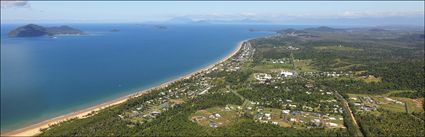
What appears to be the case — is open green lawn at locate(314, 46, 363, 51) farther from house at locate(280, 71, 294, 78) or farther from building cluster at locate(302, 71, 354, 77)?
house at locate(280, 71, 294, 78)

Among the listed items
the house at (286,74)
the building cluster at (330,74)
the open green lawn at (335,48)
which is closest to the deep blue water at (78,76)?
the house at (286,74)

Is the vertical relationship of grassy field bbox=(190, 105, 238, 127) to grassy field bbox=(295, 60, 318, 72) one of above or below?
below

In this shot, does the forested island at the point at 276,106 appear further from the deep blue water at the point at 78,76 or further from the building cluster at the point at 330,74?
the deep blue water at the point at 78,76

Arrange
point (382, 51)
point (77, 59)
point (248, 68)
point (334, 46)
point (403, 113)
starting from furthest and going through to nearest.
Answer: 1. point (334, 46)
2. point (382, 51)
3. point (77, 59)
4. point (248, 68)
5. point (403, 113)

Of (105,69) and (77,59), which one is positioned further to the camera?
(77,59)

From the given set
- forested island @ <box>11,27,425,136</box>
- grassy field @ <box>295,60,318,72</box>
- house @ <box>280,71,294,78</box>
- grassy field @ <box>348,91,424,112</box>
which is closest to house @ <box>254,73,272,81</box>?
forested island @ <box>11,27,425,136</box>

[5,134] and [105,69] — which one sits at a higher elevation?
[105,69]

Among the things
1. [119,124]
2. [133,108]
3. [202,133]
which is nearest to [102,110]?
[133,108]

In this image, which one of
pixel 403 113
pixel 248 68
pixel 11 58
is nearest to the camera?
pixel 403 113

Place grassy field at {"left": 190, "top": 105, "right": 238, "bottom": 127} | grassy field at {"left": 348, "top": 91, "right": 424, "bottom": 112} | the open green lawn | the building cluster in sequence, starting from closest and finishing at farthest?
grassy field at {"left": 190, "top": 105, "right": 238, "bottom": 127} < grassy field at {"left": 348, "top": 91, "right": 424, "bottom": 112} < the building cluster < the open green lawn

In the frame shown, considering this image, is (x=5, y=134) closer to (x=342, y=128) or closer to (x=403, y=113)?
(x=342, y=128)
